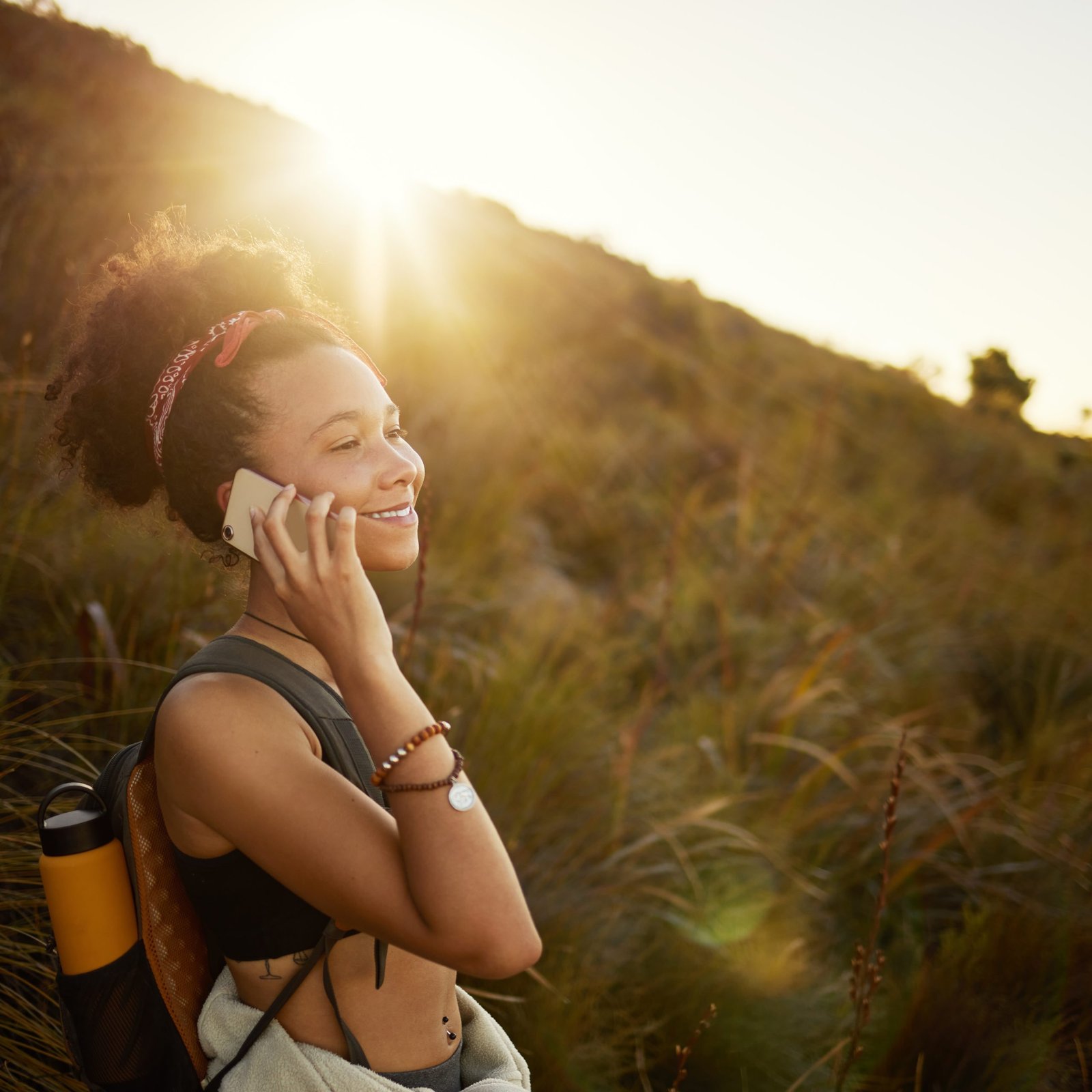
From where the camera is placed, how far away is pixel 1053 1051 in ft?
9.02

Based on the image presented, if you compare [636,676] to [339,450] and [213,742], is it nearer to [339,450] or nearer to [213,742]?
[339,450]

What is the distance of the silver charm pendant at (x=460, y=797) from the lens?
1148 millimetres

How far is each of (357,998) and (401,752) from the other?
576mm

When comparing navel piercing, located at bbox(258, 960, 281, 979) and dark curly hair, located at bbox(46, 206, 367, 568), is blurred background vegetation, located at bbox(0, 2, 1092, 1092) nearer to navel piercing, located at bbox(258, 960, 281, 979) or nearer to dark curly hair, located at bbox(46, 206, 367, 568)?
dark curly hair, located at bbox(46, 206, 367, 568)

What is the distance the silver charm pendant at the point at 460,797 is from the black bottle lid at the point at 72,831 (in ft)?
2.14

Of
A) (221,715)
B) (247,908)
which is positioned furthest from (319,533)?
(247,908)

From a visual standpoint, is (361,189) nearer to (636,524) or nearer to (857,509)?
(636,524)

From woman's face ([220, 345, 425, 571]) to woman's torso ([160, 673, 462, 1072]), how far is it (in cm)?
39

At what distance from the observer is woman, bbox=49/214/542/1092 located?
1148 mm

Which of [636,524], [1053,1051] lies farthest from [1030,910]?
[636,524]

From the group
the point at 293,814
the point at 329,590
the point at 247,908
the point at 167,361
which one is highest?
the point at 167,361

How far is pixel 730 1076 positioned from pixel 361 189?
10.6 meters

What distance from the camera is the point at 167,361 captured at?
1.61 m

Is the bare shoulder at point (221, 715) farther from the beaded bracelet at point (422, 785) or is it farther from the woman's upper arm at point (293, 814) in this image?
the beaded bracelet at point (422, 785)
